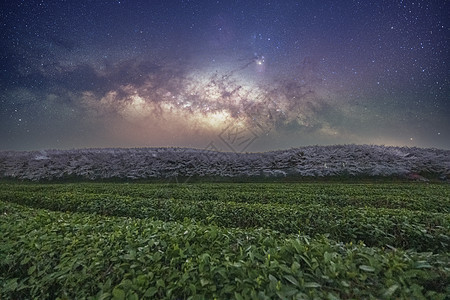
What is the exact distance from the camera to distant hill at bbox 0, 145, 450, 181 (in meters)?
37.1

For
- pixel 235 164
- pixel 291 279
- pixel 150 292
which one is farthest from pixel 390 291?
pixel 235 164

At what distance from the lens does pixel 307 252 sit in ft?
10.9

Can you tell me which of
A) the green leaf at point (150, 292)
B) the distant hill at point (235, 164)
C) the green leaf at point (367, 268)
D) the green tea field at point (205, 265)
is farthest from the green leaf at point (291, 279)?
the distant hill at point (235, 164)

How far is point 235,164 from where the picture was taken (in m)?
46.3

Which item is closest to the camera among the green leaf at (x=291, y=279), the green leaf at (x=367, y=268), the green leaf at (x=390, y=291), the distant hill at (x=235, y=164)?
the green leaf at (x=390, y=291)

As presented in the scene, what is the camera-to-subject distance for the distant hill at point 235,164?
122ft

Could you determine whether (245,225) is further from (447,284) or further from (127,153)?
(127,153)

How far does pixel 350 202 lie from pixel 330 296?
41.9ft

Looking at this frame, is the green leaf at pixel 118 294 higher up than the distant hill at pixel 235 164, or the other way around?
the distant hill at pixel 235 164

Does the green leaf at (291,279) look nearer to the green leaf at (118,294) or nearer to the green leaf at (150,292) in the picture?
the green leaf at (150,292)

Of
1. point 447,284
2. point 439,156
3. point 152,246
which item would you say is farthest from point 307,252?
point 439,156

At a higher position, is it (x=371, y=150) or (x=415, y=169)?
(x=371, y=150)

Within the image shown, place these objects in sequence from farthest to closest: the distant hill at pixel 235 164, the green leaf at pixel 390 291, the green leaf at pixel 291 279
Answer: the distant hill at pixel 235 164
the green leaf at pixel 291 279
the green leaf at pixel 390 291

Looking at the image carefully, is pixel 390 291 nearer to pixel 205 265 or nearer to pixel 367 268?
pixel 367 268
